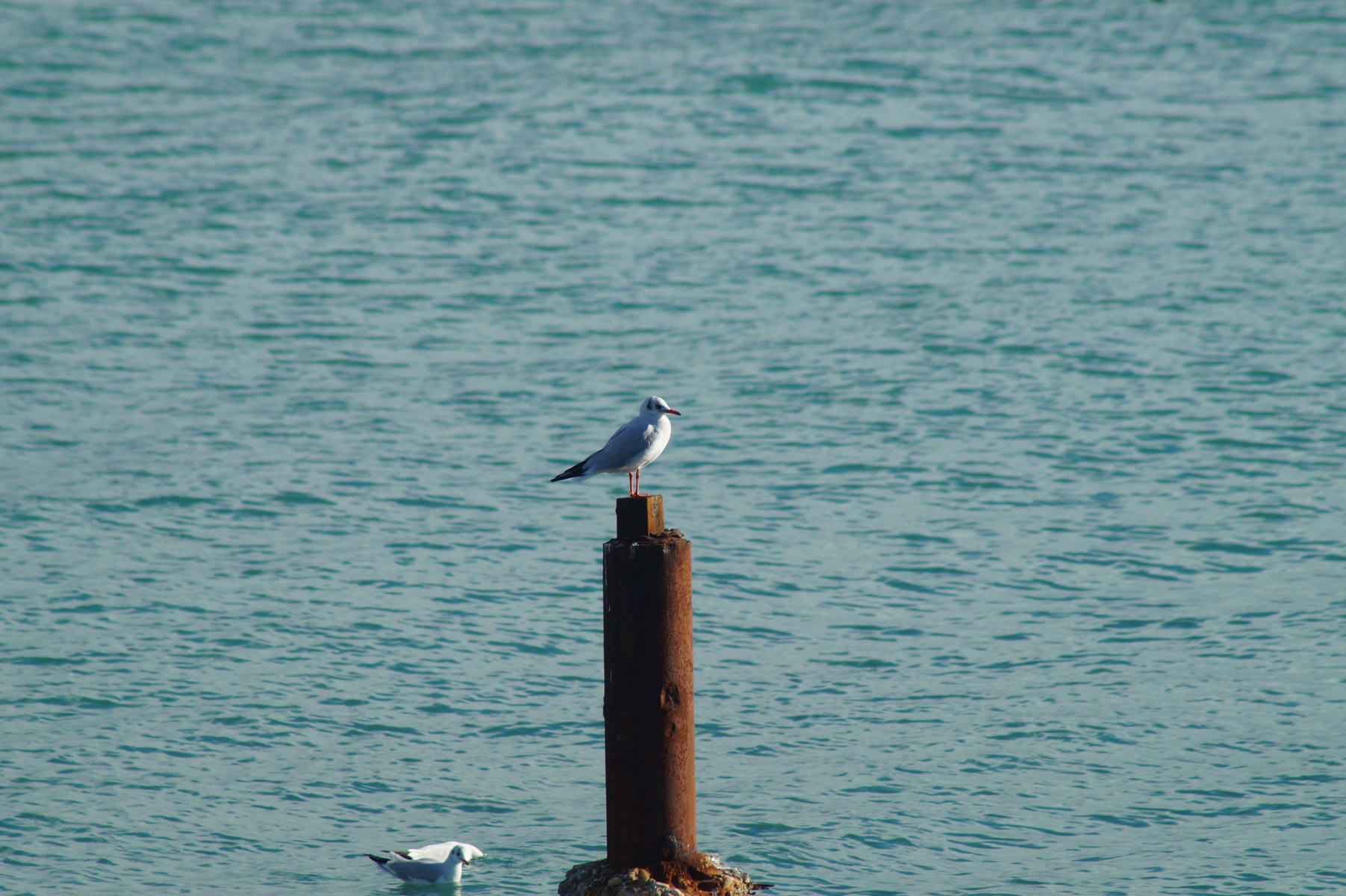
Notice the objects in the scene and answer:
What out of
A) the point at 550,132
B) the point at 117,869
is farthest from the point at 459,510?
the point at 550,132

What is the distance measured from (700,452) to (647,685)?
38.5ft

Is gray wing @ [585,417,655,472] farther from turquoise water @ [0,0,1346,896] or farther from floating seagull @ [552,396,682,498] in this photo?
turquoise water @ [0,0,1346,896]

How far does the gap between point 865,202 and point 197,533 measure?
57.1 feet

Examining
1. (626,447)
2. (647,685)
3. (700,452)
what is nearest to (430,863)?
(626,447)

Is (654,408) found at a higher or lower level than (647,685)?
higher

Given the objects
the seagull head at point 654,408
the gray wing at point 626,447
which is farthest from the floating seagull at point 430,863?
the seagull head at point 654,408

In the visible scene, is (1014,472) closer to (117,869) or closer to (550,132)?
(117,869)

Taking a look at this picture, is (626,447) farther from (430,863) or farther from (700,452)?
(700,452)

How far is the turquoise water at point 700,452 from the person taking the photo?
10586 mm

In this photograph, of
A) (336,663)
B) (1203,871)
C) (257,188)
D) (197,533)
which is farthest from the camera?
(257,188)

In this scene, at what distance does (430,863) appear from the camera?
30.1ft

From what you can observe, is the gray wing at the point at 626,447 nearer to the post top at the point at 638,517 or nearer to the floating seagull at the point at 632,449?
the floating seagull at the point at 632,449

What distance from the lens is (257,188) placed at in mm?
29391

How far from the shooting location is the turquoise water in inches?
417
